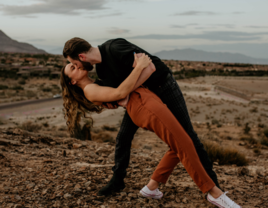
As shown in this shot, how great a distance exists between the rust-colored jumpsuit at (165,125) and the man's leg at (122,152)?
0.96 ft

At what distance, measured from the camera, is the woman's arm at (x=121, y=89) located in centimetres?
208

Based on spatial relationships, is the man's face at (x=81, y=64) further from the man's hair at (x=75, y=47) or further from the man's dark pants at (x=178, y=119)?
the man's dark pants at (x=178, y=119)

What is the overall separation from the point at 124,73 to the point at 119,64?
0.11 metres

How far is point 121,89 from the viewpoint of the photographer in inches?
83.0

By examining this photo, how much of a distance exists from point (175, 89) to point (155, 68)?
0.32 m

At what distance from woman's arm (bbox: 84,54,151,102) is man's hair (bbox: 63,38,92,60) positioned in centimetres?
33

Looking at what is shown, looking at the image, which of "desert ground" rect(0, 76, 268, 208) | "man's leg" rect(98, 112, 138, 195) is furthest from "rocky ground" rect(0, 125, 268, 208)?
"man's leg" rect(98, 112, 138, 195)

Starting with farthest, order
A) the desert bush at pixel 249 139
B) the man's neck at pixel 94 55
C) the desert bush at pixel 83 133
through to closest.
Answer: the desert bush at pixel 249 139 < the desert bush at pixel 83 133 < the man's neck at pixel 94 55

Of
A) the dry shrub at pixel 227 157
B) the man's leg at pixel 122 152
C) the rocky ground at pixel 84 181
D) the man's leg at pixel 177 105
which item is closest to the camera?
the man's leg at pixel 177 105

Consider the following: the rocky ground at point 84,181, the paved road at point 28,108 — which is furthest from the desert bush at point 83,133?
the paved road at point 28,108

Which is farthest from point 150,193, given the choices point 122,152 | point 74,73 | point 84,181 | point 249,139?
point 249,139

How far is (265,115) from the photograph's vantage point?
53.5 ft

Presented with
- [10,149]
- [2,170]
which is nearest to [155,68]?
[2,170]

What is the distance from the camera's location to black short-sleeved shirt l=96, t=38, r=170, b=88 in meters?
2.13
